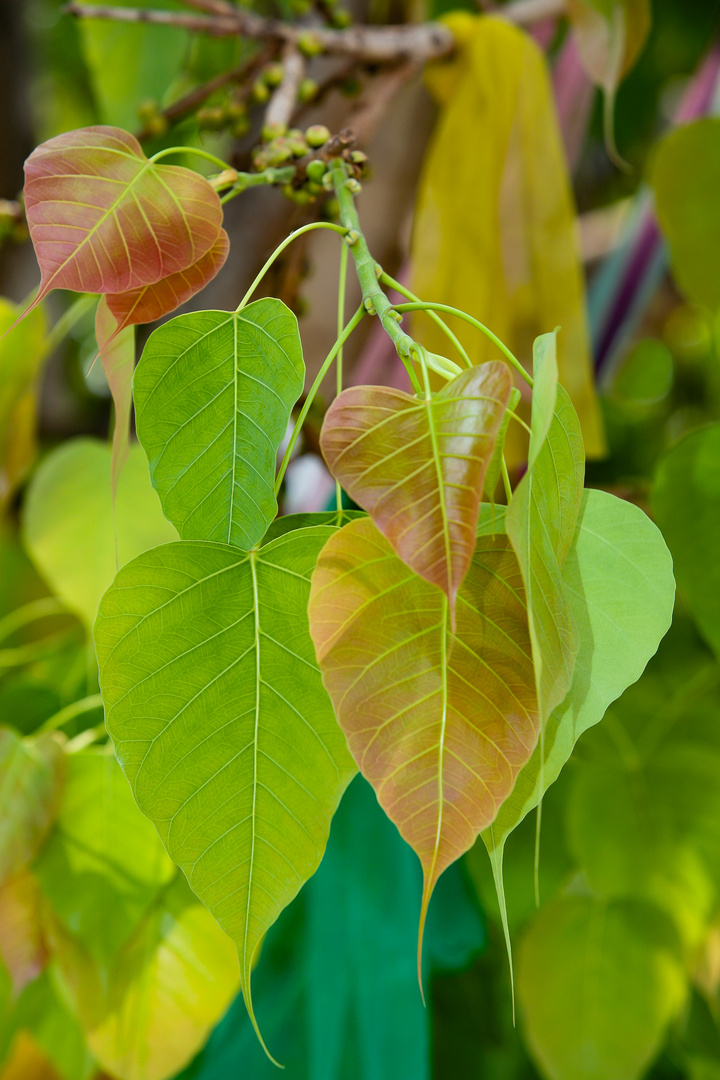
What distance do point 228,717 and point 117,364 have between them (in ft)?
0.25

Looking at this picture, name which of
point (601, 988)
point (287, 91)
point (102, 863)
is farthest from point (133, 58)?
point (601, 988)

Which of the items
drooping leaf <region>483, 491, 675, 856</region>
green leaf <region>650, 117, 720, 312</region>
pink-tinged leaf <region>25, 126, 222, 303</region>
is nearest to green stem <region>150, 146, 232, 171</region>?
pink-tinged leaf <region>25, 126, 222, 303</region>

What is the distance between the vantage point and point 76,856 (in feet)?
0.74

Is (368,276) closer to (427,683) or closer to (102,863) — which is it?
(427,683)

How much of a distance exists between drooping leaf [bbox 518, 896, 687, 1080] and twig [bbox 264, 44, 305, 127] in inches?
12.7

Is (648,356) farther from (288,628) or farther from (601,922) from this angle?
(288,628)

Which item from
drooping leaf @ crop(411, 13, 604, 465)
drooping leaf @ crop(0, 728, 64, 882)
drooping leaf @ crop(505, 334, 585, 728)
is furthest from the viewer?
drooping leaf @ crop(411, 13, 604, 465)

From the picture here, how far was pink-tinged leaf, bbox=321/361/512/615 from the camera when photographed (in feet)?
0.34

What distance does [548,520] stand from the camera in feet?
0.38

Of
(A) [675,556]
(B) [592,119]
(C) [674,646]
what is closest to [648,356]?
(B) [592,119]

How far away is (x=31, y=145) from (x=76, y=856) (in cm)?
53

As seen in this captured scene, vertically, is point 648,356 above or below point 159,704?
below

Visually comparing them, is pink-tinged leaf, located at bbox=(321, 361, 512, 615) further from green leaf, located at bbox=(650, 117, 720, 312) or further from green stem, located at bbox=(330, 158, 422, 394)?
green leaf, located at bbox=(650, 117, 720, 312)

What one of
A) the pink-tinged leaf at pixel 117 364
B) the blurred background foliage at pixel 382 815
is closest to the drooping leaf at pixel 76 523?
the blurred background foliage at pixel 382 815
